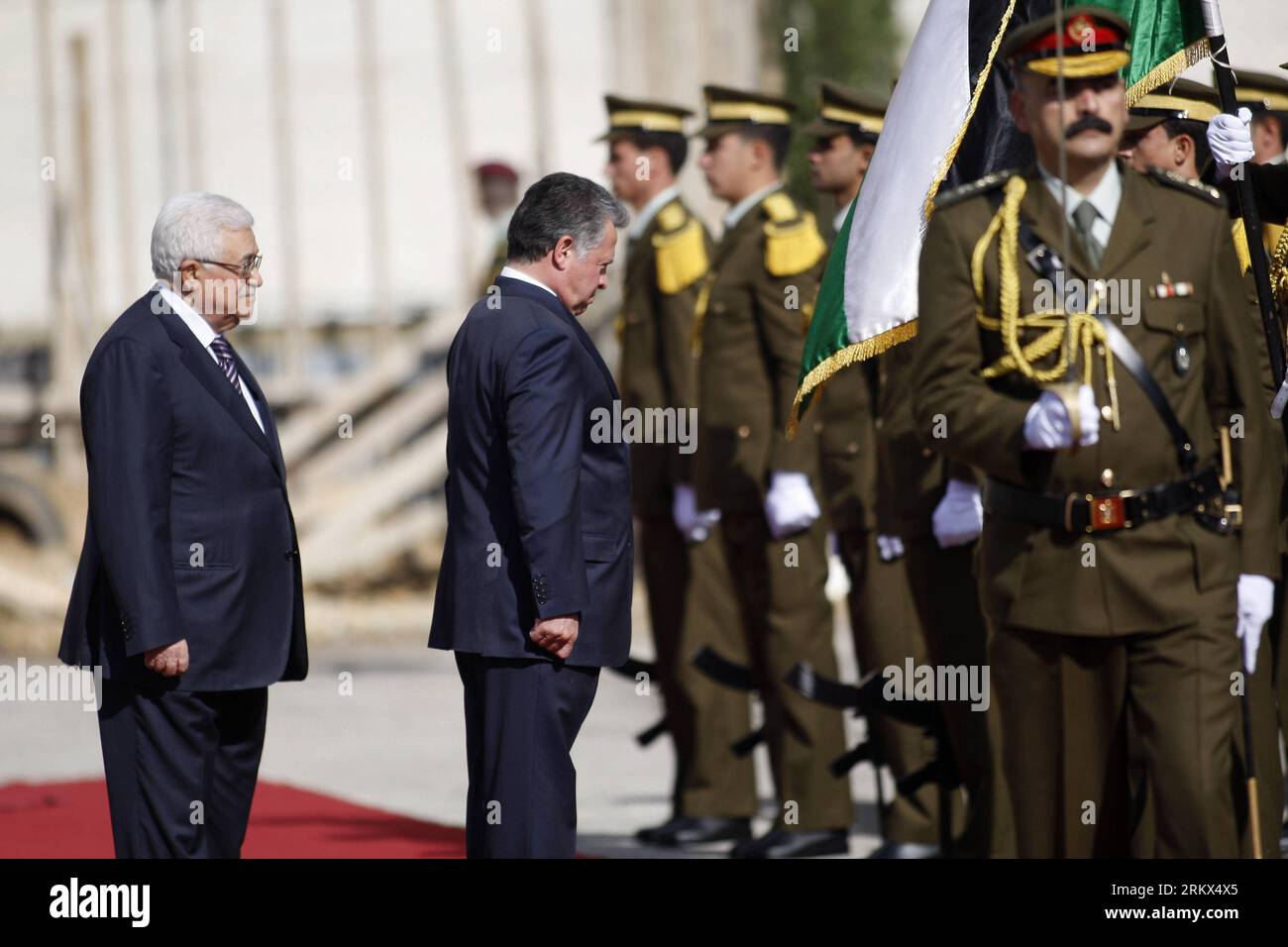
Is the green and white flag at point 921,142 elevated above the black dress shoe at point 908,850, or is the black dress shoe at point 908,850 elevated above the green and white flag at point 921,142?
the green and white flag at point 921,142

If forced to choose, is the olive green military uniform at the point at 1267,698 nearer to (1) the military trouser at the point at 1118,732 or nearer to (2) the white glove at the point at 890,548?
(1) the military trouser at the point at 1118,732

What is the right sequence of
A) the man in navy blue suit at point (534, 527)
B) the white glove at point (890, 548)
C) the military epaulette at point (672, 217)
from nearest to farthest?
the man in navy blue suit at point (534, 527)
the white glove at point (890, 548)
the military epaulette at point (672, 217)

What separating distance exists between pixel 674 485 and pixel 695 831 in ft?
3.63

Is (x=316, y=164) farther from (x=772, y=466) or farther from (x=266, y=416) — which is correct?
(x=266, y=416)

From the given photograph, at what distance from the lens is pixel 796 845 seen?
679 centimetres

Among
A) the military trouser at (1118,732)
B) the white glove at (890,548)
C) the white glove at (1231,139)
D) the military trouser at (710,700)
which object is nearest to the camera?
the military trouser at (1118,732)

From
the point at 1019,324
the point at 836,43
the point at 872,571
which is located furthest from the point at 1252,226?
the point at 836,43

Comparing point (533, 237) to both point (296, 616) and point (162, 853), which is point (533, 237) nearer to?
point (296, 616)

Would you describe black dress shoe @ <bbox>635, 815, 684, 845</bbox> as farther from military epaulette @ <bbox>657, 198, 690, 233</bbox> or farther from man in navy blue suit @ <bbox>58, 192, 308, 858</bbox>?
man in navy blue suit @ <bbox>58, 192, 308, 858</bbox>

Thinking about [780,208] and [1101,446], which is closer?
[1101,446]

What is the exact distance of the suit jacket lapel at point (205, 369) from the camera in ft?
16.1

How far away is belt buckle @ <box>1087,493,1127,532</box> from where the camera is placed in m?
4.38

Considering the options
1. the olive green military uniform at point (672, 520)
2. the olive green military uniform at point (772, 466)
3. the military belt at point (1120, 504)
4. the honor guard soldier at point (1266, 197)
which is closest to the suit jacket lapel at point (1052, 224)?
the military belt at point (1120, 504)

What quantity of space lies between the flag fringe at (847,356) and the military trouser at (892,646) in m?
0.97
